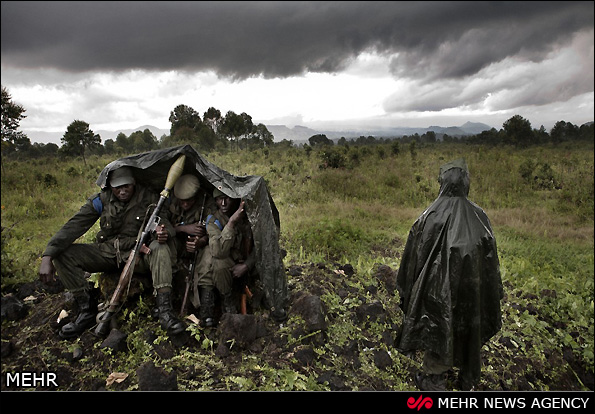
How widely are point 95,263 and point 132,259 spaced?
0.45m

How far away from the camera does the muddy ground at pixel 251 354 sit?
2867mm

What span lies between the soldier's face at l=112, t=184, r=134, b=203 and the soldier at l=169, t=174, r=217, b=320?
0.47 m

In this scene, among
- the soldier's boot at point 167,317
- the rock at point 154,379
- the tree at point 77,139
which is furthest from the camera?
the tree at point 77,139

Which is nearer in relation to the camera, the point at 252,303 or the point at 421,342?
the point at 421,342

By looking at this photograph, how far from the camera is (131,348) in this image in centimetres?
314

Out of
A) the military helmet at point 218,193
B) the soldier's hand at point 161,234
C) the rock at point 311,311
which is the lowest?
the rock at point 311,311

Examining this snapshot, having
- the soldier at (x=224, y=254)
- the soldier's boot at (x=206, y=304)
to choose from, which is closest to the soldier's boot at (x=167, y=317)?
the soldier's boot at (x=206, y=304)

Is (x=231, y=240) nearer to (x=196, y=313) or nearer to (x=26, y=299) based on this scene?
(x=196, y=313)

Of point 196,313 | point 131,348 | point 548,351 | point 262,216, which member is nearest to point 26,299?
point 131,348

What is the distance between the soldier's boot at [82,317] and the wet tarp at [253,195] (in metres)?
1.21

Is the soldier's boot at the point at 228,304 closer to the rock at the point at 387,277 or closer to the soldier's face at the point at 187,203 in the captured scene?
the soldier's face at the point at 187,203

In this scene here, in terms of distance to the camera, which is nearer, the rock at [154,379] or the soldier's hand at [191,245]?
the rock at [154,379]

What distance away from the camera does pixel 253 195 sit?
3.38 metres

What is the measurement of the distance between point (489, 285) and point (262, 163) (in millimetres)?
14564
